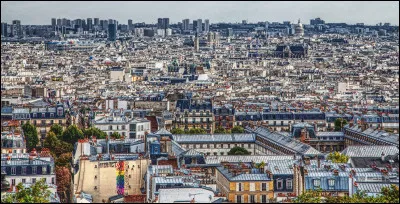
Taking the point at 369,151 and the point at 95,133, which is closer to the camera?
the point at 369,151

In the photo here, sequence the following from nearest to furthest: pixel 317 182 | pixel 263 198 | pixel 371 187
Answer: pixel 371 187, pixel 317 182, pixel 263 198

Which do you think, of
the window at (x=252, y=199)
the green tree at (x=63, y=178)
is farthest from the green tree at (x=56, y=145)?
the window at (x=252, y=199)

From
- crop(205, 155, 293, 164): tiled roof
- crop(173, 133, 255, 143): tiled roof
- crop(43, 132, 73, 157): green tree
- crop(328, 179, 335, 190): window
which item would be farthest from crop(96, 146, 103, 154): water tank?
crop(328, 179, 335, 190): window

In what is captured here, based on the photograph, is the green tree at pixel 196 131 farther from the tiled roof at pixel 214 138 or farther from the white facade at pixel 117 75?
the white facade at pixel 117 75

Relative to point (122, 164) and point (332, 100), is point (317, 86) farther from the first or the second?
point (122, 164)

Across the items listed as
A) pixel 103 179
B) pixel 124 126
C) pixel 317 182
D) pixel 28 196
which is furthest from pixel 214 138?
pixel 28 196

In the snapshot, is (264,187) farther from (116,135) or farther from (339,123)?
(339,123)

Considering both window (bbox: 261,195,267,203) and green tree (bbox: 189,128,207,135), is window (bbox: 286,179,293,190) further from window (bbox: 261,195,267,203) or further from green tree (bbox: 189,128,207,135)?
green tree (bbox: 189,128,207,135)
